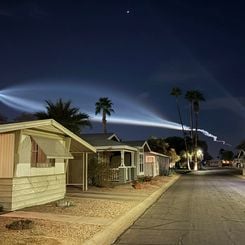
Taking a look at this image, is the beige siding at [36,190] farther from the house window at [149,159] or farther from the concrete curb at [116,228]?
the house window at [149,159]

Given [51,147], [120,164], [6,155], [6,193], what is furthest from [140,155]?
[6,193]

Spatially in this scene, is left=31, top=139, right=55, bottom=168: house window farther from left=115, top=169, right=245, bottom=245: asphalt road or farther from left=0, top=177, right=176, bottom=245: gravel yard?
left=115, top=169, right=245, bottom=245: asphalt road

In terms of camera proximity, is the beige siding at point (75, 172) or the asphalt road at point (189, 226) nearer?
the asphalt road at point (189, 226)

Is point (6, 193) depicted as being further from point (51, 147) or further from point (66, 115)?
point (66, 115)

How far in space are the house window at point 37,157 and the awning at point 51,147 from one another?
286mm

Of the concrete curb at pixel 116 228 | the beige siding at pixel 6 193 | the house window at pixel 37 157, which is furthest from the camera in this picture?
the house window at pixel 37 157

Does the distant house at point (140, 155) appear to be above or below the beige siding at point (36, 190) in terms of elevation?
above

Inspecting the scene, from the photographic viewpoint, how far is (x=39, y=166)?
1612 centimetres

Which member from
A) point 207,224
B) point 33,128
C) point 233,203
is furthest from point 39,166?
point 233,203

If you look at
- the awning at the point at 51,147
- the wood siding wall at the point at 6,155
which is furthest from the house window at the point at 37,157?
the wood siding wall at the point at 6,155

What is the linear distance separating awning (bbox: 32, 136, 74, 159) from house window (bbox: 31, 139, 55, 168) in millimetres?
286

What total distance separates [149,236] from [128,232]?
94 cm

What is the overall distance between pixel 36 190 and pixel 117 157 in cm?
1945

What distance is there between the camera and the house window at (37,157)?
15.7m
